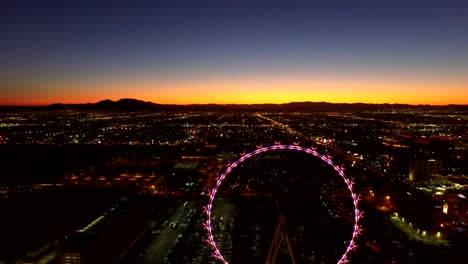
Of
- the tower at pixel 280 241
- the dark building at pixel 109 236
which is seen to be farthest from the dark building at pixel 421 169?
the tower at pixel 280 241

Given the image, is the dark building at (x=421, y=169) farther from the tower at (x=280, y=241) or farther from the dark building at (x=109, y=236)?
the tower at (x=280, y=241)

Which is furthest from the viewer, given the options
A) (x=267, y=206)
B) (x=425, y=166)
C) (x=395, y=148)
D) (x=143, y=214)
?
(x=395, y=148)

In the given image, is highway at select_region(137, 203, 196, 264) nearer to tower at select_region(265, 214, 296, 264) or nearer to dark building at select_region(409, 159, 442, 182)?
tower at select_region(265, 214, 296, 264)

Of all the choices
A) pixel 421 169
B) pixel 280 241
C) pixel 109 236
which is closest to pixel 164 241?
pixel 109 236

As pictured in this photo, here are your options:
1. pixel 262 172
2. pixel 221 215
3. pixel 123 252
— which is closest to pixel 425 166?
A: pixel 262 172

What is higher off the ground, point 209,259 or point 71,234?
point 71,234

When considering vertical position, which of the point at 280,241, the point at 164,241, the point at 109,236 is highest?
the point at 280,241

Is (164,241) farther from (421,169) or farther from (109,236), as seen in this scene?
(421,169)

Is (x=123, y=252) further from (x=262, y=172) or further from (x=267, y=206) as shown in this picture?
(x=262, y=172)

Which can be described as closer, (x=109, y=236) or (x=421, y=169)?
(x=109, y=236)

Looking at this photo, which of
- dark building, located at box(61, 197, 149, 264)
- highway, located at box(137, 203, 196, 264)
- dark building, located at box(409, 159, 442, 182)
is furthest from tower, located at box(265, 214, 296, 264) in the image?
dark building, located at box(409, 159, 442, 182)

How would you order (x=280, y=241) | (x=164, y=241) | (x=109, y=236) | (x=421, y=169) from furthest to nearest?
(x=421, y=169)
(x=164, y=241)
(x=109, y=236)
(x=280, y=241)
